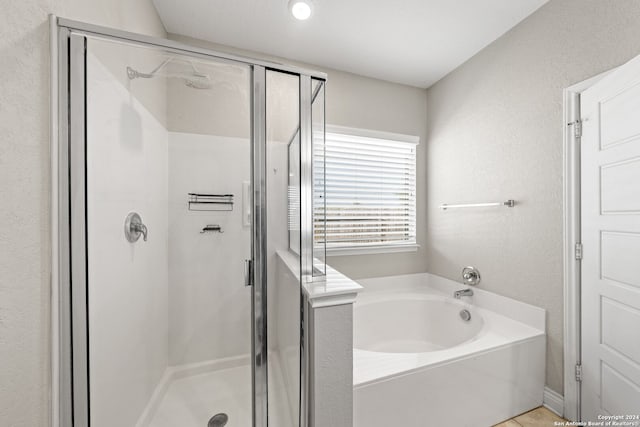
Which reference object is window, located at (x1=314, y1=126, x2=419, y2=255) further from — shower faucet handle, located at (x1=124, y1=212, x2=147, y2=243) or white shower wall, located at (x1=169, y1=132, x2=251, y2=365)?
shower faucet handle, located at (x1=124, y1=212, x2=147, y2=243)

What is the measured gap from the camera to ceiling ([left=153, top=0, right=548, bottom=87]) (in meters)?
1.60

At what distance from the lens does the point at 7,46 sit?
69 centimetres

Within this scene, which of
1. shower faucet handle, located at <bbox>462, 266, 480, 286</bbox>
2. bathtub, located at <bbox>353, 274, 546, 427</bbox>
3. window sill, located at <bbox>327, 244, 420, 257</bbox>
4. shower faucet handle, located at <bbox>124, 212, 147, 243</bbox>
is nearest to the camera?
shower faucet handle, located at <bbox>124, 212, 147, 243</bbox>

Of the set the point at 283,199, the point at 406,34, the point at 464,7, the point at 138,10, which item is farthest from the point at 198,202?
the point at 464,7

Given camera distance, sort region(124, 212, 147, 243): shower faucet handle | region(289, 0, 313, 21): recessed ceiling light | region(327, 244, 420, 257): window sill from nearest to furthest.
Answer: region(124, 212, 147, 243): shower faucet handle, region(289, 0, 313, 21): recessed ceiling light, region(327, 244, 420, 257): window sill

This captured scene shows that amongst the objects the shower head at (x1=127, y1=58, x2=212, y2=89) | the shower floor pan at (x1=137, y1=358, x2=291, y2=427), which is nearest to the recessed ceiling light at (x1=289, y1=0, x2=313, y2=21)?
the shower head at (x1=127, y1=58, x2=212, y2=89)

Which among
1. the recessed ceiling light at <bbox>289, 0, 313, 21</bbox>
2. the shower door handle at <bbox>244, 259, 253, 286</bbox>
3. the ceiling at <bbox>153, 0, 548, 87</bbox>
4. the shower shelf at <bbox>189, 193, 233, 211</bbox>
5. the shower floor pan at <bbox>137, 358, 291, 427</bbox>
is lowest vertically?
the shower floor pan at <bbox>137, 358, 291, 427</bbox>

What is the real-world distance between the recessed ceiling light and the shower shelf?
1.28 m

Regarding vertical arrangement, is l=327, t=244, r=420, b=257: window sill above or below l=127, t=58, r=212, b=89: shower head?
below

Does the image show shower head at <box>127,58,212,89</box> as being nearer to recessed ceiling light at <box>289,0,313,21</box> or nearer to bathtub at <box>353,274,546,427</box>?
recessed ceiling light at <box>289,0,313,21</box>

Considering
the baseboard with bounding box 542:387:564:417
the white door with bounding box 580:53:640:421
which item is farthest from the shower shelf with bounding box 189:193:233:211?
the baseboard with bounding box 542:387:564:417

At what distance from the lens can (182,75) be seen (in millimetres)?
1043

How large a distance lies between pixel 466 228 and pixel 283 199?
1.73 metres

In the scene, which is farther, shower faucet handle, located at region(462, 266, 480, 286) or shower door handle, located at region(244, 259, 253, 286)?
shower faucet handle, located at region(462, 266, 480, 286)
